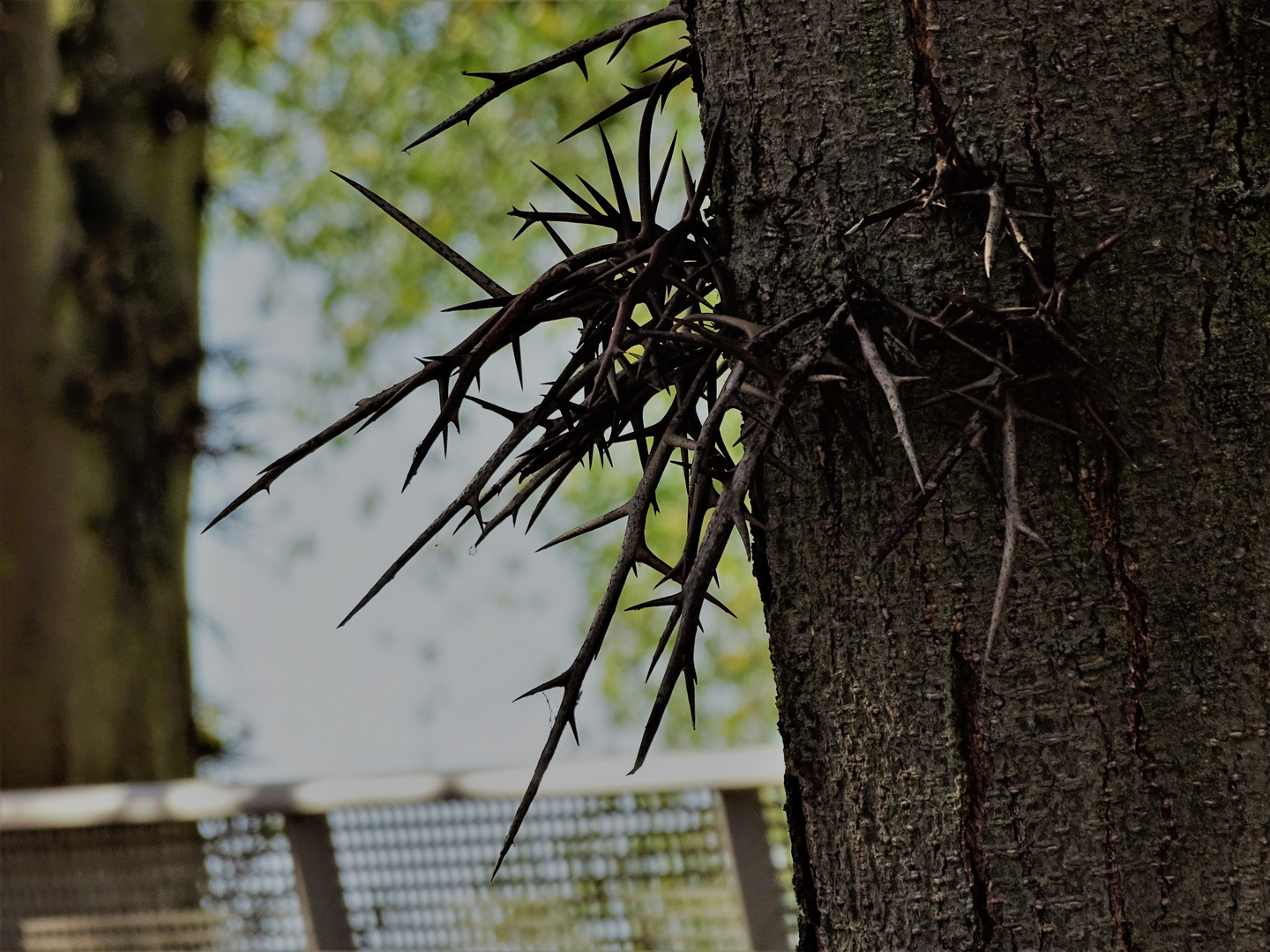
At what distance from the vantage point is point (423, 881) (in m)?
2.71

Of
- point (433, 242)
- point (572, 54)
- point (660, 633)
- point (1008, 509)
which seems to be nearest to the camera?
point (1008, 509)

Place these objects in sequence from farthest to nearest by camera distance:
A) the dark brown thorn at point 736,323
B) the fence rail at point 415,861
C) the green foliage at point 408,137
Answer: the green foliage at point 408,137
the fence rail at point 415,861
the dark brown thorn at point 736,323

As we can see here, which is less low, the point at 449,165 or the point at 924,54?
the point at 449,165

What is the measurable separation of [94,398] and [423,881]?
2.28 meters

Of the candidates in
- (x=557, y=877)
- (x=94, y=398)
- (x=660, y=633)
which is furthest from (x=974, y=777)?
(x=660, y=633)

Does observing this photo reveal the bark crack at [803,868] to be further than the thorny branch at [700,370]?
Yes

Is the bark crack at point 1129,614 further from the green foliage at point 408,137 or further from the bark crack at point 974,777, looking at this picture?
the green foliage at point 408,137

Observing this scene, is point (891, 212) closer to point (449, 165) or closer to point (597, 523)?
point (597, 523)

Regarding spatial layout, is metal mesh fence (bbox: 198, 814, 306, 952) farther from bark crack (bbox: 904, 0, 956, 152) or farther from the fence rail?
bark crack (bbox: 904, 0, 956, 152)

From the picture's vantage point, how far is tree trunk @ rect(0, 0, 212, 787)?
4039 mm

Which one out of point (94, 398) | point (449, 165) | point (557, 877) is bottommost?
point (557, 877)

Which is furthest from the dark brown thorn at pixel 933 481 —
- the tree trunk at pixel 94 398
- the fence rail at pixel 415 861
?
the tree trunk at pixel 94 398

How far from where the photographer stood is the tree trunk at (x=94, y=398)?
4039 mm

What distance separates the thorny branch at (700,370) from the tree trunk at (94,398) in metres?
3.66
